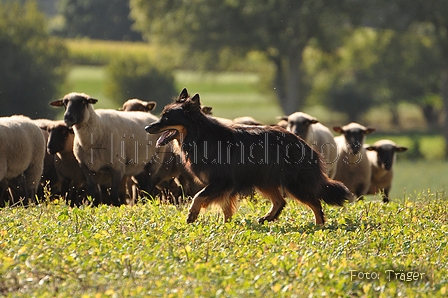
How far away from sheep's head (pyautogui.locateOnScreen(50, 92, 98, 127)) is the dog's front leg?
13.8 ft

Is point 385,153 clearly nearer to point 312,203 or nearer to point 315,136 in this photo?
point 315,136

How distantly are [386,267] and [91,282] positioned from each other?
2.72 meters

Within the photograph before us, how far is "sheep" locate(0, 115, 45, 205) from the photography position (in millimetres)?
12836

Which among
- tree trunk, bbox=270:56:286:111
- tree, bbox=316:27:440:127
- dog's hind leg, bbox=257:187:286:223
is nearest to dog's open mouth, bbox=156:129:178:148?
dog's hind leg, bbox=257:187:286:223

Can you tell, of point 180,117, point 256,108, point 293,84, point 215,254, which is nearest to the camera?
point 215,254

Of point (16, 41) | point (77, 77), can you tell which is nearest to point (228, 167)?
point (16, 41)

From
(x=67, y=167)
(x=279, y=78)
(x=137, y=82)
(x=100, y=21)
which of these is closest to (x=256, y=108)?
(x=137, y=82)

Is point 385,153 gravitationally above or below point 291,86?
above

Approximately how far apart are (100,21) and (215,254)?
80.0 meters

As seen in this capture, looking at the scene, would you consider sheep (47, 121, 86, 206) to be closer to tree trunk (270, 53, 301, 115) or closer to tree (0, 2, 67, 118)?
tree (0, 2, 67, 118)

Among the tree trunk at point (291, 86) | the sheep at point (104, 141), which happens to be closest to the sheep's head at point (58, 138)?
the sheep at point (104, 141)

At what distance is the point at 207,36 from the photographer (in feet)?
160

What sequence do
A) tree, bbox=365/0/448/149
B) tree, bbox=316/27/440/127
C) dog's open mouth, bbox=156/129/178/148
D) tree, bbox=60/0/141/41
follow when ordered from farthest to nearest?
1. tree, bbox=60/0/141/41
2. tree, bbox=316/27/440/127
3. tree, bbox=365/0/448/149
4. dog's open mouth, bbox=156/129/178/148

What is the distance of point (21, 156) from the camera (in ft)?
43.0
